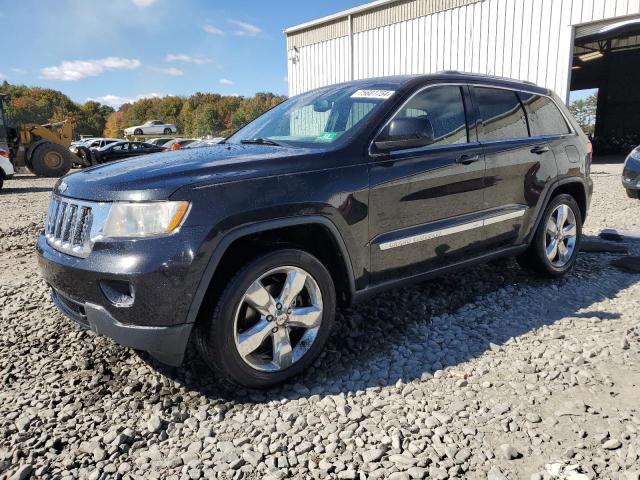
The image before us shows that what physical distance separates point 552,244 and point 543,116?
1137mm

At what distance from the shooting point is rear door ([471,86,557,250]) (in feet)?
12.1

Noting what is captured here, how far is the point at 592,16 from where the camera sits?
13.0 m

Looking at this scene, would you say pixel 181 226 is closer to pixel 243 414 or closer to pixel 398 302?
pixel 243 414

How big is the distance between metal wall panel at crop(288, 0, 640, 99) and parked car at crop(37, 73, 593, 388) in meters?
11.8

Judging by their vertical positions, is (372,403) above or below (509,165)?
below

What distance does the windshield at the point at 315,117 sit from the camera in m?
3.14

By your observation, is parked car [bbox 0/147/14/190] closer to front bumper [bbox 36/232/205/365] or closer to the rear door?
front bumper [bbox 36/232/205/365]

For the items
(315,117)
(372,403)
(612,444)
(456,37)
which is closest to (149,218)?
(372,403)

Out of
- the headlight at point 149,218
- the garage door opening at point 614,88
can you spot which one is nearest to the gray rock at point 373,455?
the headlight at point 149,218

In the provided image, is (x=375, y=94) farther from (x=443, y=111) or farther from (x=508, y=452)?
(x=508, y=452)

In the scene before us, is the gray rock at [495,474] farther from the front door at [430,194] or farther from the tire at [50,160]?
the tire at [50,160]

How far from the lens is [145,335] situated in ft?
7.64

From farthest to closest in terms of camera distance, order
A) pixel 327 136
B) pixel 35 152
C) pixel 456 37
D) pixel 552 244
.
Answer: pixel 35 152 < pixel 456 37 < pixel 552 244 < pixel 327 136

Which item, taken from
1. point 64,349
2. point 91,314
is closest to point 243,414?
point 91,314
